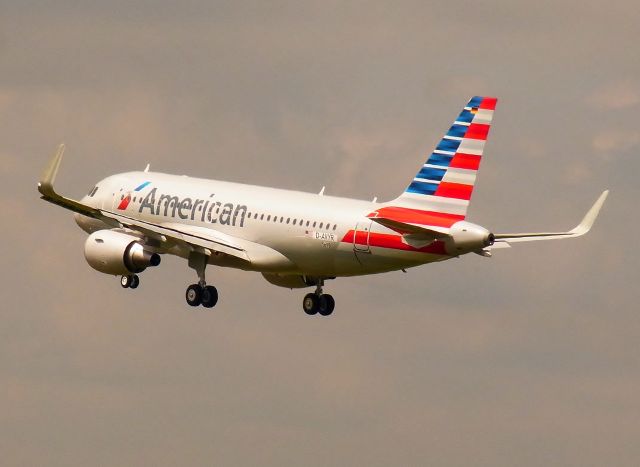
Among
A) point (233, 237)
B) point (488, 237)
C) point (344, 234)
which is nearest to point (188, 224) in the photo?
point (233, 237)

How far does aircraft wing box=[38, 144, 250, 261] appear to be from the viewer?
125m

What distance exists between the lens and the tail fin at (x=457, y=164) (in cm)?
12394

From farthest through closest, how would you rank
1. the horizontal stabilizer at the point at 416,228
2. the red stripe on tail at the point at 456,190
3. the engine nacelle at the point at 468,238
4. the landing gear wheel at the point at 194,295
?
the landing gear wheel at the point at 194,295, the red stripe on tail at the point at 456,190, the horizontal stabilizer at the point at 416,228, the engine nacelle at the point at 468,238

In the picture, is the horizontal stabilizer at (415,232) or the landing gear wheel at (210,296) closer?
the horizontal stabilizer at (415,232)

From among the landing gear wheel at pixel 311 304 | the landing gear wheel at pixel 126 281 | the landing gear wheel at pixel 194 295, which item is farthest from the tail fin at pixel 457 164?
the landing gear wheel at pixel 126 281

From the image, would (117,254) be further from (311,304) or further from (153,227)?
(311,304)

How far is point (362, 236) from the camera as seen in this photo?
12575 cm

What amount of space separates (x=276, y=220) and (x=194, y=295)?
627cm

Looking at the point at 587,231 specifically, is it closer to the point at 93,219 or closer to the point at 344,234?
the point at 344,234

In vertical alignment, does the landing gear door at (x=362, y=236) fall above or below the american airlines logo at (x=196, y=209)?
below

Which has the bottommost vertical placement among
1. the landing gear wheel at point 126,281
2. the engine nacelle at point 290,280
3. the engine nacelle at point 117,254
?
the landing gear wheel at point 126,281

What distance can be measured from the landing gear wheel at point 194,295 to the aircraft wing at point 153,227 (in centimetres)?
260

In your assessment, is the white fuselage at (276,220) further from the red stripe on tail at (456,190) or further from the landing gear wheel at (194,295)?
the red stripe on tail at (456,190)

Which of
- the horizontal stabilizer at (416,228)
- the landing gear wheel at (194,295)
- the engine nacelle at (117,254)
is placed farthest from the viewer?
the landing gear wheel at (194,295)
